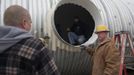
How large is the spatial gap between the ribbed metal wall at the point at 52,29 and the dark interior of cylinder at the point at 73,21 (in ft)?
2.45

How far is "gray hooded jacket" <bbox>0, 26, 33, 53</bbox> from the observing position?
2.49m

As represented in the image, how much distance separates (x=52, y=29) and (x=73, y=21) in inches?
157

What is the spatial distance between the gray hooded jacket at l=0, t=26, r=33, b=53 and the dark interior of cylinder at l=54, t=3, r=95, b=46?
635cm

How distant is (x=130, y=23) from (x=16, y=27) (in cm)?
704

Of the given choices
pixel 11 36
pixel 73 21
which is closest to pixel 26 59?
pixel 11 36

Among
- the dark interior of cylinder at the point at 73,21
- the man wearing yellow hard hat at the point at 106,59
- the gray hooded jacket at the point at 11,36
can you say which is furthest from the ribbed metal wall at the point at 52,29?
the gray hooded jacket at the point at 11,36

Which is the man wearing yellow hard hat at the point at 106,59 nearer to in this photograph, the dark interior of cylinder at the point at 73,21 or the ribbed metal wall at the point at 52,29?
the ribbed metal wall at the point at 52,29

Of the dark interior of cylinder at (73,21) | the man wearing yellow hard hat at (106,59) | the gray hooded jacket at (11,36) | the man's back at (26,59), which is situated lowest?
the man wearing yellow hard hat at (106,59)

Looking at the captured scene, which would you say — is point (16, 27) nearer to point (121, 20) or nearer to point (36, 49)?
point (36, 49)

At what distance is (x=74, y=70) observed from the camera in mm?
8094

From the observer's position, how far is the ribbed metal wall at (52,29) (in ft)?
24.0

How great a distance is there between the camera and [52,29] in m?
7.28

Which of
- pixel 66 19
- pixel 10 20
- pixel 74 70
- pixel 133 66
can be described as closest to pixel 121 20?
pixel 133 66

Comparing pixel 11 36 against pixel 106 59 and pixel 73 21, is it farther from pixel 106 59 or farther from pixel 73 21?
pixel 73 21
